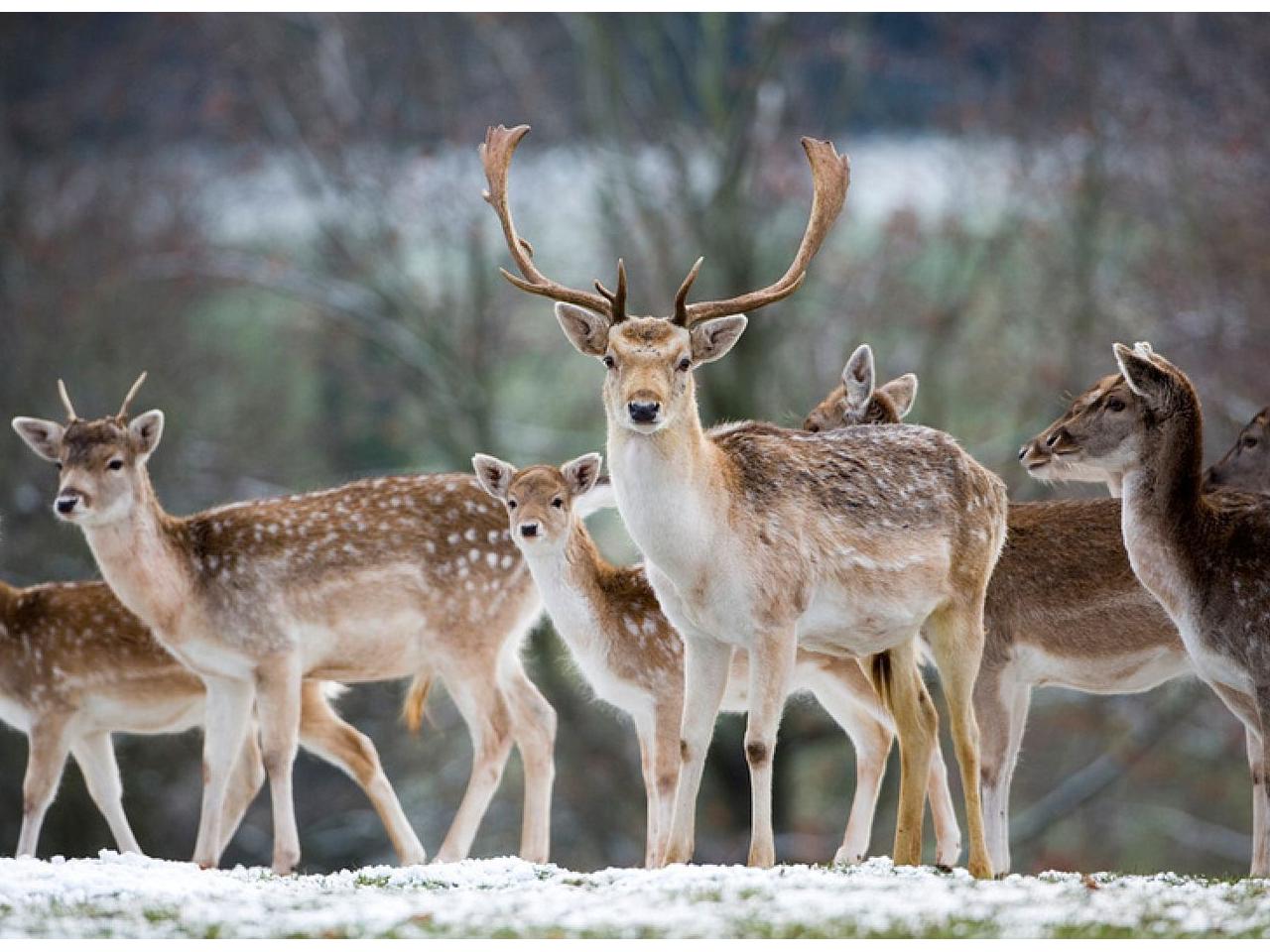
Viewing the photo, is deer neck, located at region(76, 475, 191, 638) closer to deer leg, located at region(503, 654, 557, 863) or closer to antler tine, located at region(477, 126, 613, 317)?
deer leg, located at region(503, 654, 557, 863)

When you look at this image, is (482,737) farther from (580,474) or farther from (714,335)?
(714,335)

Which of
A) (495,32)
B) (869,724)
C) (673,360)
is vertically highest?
(495,32)

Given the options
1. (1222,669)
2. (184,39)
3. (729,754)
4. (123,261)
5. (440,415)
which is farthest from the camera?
→ (184,39)

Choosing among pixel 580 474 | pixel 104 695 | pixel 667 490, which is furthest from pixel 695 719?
pixel 104 695

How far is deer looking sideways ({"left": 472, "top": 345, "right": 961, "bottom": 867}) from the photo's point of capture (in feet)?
32.1

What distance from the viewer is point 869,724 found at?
1041cm

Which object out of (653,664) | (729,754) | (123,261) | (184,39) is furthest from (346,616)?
→ (184,39)

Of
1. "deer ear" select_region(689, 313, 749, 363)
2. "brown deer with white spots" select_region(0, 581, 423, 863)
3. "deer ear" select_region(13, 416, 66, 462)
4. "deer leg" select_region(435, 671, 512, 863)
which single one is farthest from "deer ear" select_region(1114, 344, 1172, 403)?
"deer ear" select_region(13, 416, 66, 462)

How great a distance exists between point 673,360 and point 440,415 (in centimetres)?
1310

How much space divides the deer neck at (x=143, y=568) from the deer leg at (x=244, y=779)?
87 centimetres

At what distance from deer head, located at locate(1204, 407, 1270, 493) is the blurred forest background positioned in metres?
7.44

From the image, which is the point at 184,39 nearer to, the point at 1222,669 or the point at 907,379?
the point at 907,379

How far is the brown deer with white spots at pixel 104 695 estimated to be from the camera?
11.2 meters

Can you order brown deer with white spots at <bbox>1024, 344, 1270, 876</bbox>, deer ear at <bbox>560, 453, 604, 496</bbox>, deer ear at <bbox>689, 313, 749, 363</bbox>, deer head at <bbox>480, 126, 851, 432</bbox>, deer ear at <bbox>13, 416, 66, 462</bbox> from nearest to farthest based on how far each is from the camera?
deer head at <bbox>480, 126, 851, 432</bbox> → deer ear at <bbox>689, 313, 749, 363</bbox> → brown deer with white spots at <bbox>1024, 344, 1270, 876</bbox> → deer ear at <bbox>560, 453, 604, 496</bbox> → deer ear at <bbox>13, 416, 66, 462</bbox>
